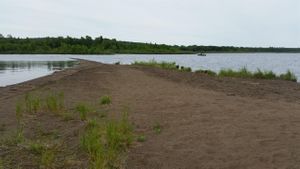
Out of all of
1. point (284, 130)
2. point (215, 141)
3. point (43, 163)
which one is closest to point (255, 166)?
point (215, 141)

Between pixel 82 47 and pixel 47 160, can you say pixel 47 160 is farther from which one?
pixel 82 47

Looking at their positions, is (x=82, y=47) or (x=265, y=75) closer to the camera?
(x=265, y=75)

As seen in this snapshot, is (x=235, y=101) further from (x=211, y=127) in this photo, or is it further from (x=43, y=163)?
(x=43, y=163)

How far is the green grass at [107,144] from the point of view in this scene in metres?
6.75

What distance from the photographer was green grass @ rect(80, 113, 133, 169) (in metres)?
6.75

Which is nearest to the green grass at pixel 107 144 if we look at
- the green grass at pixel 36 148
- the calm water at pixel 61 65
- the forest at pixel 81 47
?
the green grass at pixel 36 148

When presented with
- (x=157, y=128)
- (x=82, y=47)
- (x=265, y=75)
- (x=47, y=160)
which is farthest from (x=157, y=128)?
(x=82, y=47)

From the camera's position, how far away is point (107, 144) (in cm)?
791

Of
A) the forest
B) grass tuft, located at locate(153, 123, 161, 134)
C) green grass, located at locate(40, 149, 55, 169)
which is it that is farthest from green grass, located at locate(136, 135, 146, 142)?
the forest

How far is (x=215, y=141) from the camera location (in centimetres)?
797

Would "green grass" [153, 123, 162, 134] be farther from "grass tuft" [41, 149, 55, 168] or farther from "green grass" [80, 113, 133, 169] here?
"grass tuft" [41, 149, 55, 168]

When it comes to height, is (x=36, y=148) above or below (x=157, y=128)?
below

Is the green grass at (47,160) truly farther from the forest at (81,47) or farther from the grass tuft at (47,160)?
the forest at (81,47)

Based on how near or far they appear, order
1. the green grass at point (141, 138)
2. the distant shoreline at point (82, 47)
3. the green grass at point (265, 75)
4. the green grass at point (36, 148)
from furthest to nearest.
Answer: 1. the distant shoreline at point (82, 47)
2. the green grass at point (265, 75)
3. the green grass at point (141, 138)
4. the green grass at point (36, 148)
